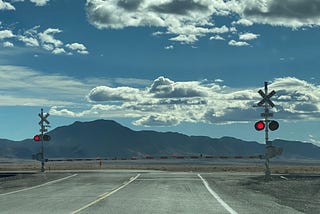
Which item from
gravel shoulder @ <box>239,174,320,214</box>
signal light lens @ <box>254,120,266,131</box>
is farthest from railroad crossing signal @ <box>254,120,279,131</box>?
gravel shoulder @ <box>239,174,320,214</box>

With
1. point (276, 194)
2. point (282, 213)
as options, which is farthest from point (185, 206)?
point (276, 194)

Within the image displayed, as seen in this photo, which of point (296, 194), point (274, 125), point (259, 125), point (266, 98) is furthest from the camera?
point (266, 98)

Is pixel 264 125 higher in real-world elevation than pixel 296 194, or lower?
higher

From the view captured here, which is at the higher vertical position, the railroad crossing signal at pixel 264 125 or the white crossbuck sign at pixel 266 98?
the white crossbuck sign at pixel 266 98

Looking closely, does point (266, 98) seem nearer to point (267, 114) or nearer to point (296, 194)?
point (267, 114)

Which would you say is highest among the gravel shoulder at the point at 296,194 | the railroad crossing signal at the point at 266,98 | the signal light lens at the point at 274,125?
the railroad crossing signal at the point at 266,98

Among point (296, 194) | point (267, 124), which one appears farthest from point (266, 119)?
point (296, 194)

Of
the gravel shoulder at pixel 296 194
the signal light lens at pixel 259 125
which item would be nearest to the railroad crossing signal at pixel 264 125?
the signal light lens at pixel 259 125

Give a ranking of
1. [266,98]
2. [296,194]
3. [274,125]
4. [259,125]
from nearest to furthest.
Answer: [296,194] < [274,125] < [259,125] < [266,98]

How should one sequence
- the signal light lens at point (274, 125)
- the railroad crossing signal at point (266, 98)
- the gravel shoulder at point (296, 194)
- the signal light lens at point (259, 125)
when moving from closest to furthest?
the gravel shoulder at point (296, 194)
the signal light lens at point (274, 125)
the signal light lens at point (259, 125)
the railroad crossing signal at point (266, 98)

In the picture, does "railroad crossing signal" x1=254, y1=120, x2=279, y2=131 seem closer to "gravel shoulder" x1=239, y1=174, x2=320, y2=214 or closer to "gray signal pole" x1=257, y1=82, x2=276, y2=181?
"gray signal pole" x1=257, y1=82, x2=276, y2=181

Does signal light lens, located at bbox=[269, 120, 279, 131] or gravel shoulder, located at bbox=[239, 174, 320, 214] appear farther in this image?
signal light lens, located at bbox=[269, 120, 279, 131]

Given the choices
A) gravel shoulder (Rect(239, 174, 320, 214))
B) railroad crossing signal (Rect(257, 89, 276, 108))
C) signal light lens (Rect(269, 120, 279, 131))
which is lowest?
gravel shoulder (Rect(239, 174, 320, 214))

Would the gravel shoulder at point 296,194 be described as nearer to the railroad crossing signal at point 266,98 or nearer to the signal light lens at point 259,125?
the signal light lens at point 259,125
